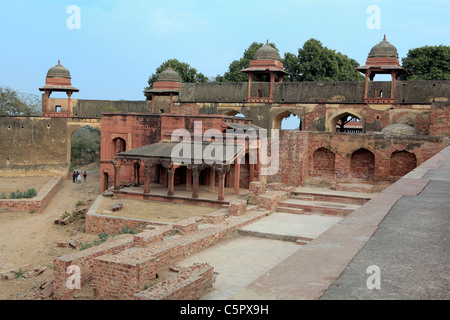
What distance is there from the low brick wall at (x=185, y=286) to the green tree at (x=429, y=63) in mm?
31028

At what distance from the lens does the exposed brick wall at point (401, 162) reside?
19266 millimetres

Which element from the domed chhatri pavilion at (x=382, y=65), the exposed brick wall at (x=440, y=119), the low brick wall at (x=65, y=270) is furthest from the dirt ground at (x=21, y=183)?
the exposed brick wall at (x=440, y=119)

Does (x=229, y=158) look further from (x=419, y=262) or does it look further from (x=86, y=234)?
(x=419, y=262)

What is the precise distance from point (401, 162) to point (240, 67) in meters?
22.4

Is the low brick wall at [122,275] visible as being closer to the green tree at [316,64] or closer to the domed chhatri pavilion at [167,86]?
the domed chhatri pavilion at [167,86]

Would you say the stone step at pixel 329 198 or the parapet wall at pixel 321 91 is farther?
the parapet wall at pixel 321 91

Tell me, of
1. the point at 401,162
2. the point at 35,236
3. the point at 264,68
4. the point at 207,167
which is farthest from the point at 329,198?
the point at 264,68

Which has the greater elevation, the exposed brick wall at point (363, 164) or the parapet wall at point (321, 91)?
the parapet wall at point (321, 91)

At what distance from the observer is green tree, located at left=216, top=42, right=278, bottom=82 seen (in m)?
39.2

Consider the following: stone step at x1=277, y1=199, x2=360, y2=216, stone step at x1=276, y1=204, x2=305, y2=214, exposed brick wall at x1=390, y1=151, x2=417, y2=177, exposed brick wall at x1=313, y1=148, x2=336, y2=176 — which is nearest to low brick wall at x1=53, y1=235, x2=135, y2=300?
stone step at x1=276, y1=204, x2=305, y2=214

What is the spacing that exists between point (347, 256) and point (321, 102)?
2321 centimetres

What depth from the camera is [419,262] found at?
360cm

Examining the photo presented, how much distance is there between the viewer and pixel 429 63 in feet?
112
